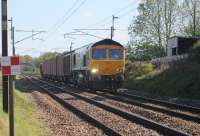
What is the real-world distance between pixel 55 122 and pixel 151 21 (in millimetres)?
65283

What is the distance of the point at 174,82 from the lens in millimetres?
34781

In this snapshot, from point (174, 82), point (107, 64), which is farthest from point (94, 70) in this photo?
point (174, 82)

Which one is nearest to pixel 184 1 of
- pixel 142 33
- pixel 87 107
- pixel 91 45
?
pixel 142 33

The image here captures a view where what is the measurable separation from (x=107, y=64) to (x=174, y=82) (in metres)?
4.50

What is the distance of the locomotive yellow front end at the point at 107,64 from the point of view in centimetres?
3428

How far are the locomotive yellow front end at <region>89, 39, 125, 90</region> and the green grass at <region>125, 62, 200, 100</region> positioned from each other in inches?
117

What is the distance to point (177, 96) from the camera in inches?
1248

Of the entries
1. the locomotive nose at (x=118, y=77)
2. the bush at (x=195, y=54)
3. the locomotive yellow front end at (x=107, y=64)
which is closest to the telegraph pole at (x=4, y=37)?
the locomotive yellow front end at (x=107, y=64)

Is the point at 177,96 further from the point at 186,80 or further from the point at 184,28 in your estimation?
the point at 184,28

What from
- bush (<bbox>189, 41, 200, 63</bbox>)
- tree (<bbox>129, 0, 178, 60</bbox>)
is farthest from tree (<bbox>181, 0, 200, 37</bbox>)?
bush (<bbox>189, 41, 200, 63</bbox>)

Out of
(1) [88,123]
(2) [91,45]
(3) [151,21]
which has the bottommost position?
(1) [88,123]

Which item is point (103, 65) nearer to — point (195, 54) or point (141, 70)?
point (195, 54)

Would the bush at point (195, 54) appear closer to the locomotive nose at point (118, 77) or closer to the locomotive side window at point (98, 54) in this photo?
the locomotive nose at point (118, 77)

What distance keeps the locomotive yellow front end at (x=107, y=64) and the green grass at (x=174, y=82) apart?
2.98 meters
